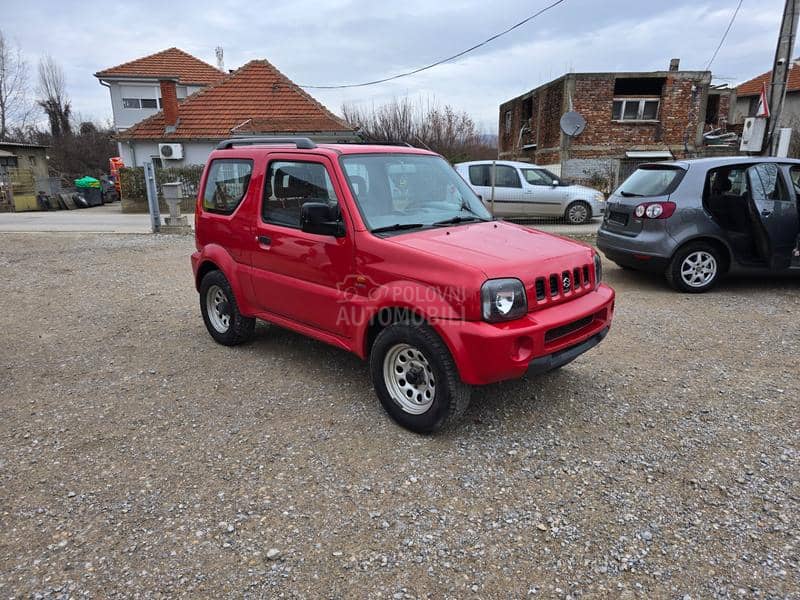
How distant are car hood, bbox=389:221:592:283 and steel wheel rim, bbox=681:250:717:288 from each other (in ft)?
12.5

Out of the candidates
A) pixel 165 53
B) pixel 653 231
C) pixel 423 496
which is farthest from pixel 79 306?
pixel 165 53

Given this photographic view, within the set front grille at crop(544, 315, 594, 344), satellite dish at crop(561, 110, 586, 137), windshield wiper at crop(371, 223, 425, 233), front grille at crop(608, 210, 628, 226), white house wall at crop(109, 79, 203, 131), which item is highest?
white house wall at crop(109, 79, 203, 131)

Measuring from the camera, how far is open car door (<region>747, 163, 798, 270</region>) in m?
6.21

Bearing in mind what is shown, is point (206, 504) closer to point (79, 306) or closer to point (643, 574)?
point (643, 574)

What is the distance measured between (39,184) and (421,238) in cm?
2828

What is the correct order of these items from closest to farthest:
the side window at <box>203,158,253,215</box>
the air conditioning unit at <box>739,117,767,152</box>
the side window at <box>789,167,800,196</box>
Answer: the side window at <box>203,158,253,215</box> → the side window at <box>789,167,800,196</box> → the air conditioning unit at <box>739,117,767,152</box>

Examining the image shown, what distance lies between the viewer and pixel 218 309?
5125mm

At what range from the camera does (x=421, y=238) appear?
342 centimetres

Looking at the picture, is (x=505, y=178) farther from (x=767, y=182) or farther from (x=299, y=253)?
(x=299, y=253)

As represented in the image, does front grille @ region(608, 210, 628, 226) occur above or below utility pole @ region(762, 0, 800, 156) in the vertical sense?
below

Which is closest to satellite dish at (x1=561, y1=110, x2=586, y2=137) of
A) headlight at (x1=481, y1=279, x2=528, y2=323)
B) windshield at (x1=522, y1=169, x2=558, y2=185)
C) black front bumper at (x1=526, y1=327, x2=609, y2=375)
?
windshield at (x1=522, y1=169, x2=558, y2=185)

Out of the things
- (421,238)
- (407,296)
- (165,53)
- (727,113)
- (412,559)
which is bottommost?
(412,559)

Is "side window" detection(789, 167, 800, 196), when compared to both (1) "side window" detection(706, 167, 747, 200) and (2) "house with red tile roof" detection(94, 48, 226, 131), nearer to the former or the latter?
(1) "side window" detection(706, 167, 747, 200)

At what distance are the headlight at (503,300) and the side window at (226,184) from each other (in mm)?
2484
